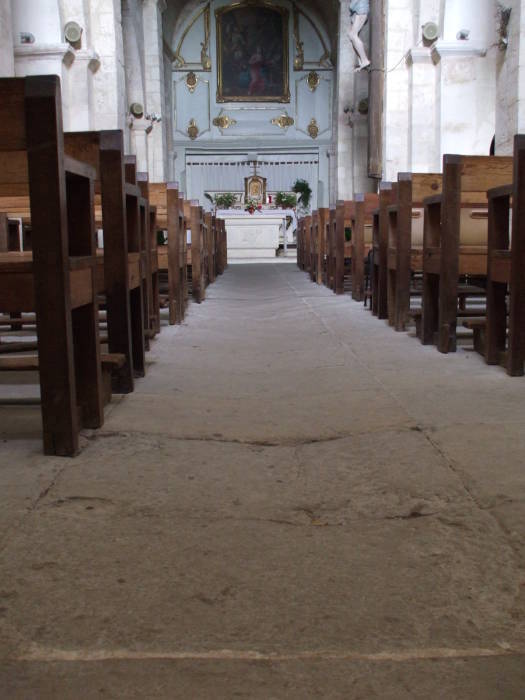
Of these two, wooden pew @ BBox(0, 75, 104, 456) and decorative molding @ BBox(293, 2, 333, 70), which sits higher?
decorative molding @ BBox(293, 2, 333, 70)

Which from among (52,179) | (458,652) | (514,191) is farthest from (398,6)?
(458,652)

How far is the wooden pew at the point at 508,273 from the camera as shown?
285 cm

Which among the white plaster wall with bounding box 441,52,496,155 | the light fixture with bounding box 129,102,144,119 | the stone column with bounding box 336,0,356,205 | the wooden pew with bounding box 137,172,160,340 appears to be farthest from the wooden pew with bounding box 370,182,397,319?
the stone column with bounding box 336,0,356,205

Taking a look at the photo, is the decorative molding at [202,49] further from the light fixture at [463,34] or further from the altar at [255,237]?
the light fixture at [463,34]

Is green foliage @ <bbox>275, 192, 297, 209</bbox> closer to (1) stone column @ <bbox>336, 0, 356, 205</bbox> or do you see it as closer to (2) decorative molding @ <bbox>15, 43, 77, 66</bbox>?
(1) stone column @ <bbox>336, 0, 356, 205</bbox>

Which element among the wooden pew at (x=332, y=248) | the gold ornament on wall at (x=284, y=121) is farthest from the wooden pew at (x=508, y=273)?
the gold ornament on wall at (x=284, y=121)

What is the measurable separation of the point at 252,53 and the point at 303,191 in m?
4.28

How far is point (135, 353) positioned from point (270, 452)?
1.17m

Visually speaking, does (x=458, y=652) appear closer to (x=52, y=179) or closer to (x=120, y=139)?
(x=52, y=179)

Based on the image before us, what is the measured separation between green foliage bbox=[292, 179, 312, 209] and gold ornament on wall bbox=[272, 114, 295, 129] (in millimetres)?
1762

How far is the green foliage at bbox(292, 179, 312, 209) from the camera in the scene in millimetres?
20969

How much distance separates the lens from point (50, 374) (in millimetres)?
1858

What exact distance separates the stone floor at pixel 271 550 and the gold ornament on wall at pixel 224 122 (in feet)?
66.3

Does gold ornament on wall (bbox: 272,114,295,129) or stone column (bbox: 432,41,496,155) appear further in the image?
gold ornament on wall (bbox: 272,114,295,129)
